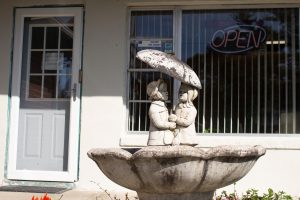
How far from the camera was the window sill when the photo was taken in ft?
21.2

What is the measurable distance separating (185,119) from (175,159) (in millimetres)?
818

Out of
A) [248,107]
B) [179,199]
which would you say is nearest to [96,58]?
[248,107]

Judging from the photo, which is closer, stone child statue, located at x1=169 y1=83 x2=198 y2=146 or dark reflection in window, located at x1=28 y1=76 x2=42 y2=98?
stone child statue, located at x1=169 y1=83 x2=198 y2=146

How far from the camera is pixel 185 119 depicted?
402 cm

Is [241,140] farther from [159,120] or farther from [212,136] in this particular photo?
[159,120]

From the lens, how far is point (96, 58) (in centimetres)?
689

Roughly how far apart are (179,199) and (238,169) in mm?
503

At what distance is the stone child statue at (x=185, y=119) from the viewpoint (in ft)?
13.1

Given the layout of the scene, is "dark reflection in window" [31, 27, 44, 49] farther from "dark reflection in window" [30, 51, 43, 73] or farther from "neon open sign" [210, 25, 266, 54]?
"neon open sign" [210, 25, 266, 54]

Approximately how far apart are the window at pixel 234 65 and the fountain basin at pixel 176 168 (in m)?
3.14

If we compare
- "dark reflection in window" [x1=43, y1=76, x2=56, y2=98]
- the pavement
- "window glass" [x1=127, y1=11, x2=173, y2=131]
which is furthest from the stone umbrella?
"dark reflection in window" [x1=43, y1=76, x2=56, y2=98]

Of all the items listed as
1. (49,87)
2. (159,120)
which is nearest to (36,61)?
(49,87)

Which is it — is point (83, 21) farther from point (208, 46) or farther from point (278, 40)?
point (278, 40)

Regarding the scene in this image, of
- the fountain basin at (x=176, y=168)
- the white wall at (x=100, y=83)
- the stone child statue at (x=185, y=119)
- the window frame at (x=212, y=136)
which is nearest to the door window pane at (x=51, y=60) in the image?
the white wall at (x=100, y=83)
